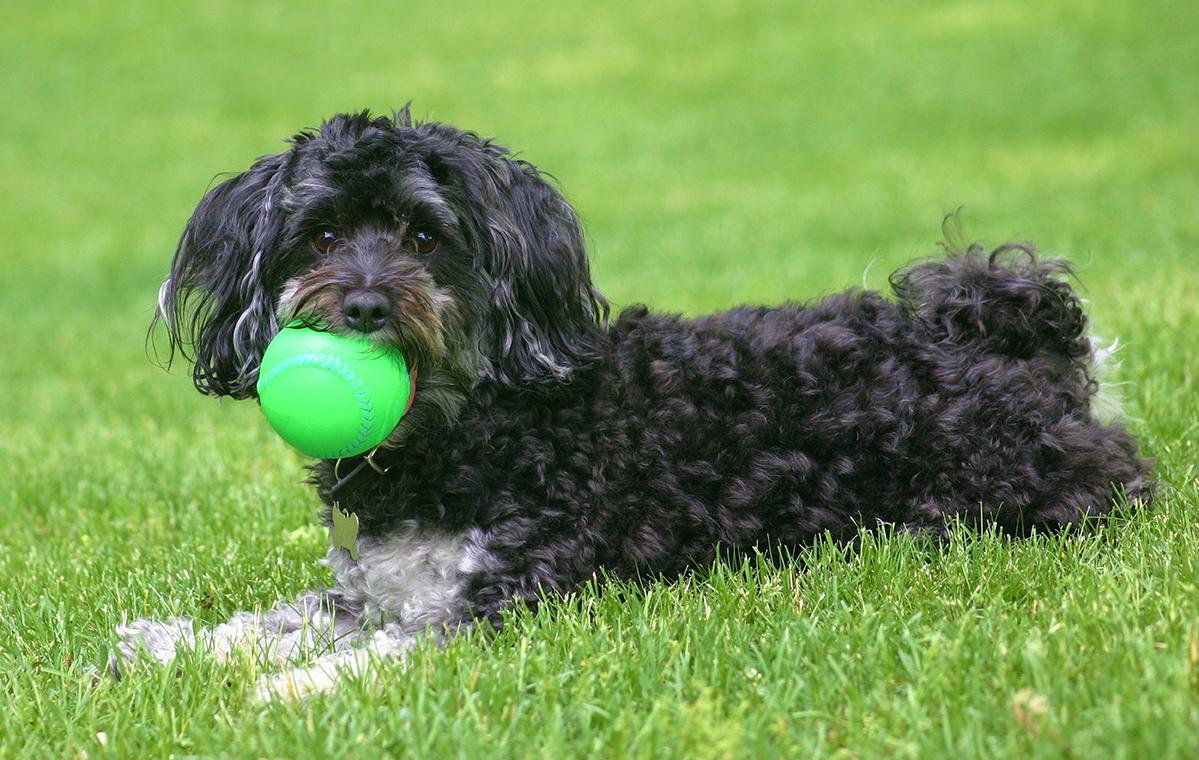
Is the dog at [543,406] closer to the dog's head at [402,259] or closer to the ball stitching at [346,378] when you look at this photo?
the dog's head at [402,259]

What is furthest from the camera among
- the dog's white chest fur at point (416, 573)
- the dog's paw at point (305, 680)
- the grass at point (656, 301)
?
the dog's white chest fur at point (416, 573)

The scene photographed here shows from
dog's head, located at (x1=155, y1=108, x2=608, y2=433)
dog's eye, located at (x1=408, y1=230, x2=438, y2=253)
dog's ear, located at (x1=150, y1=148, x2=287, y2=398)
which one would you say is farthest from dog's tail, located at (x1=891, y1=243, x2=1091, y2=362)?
dog's ear, located at (x1=150, y1=148, x2=287, y2=398)

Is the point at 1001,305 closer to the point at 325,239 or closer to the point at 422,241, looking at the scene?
the point at 422,241

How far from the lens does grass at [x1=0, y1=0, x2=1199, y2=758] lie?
3.24 m

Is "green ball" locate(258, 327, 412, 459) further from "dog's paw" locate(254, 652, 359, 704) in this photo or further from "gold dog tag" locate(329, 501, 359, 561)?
"dog's paw" locate(254, 652, 359, 704)

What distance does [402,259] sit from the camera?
4.03 metres

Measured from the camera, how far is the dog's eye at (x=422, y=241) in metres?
4.15

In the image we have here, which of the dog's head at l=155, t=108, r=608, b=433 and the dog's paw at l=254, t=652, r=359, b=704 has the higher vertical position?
the dog's head at l=155, t=108, r=608, b=433

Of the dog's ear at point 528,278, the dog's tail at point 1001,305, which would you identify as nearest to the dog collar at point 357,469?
the dog's ear at point 528,278

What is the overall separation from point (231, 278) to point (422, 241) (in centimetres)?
69

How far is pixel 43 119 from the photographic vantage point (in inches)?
880

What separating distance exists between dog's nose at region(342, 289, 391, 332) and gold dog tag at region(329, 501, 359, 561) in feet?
2.50

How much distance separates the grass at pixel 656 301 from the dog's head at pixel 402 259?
0.78 meters

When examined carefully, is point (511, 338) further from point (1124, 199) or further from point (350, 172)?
point (1124, 199)
